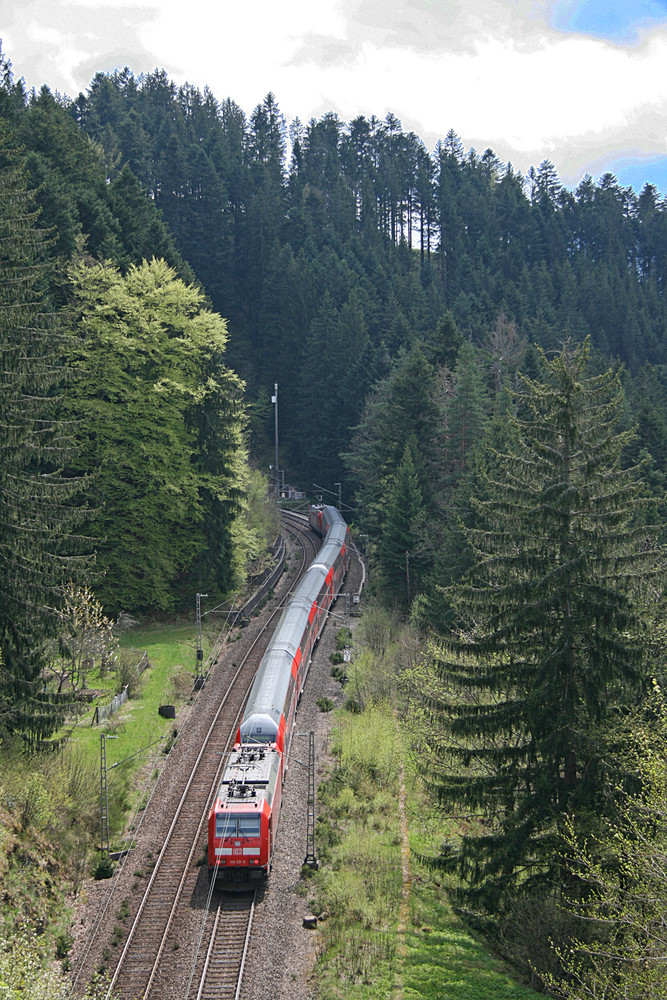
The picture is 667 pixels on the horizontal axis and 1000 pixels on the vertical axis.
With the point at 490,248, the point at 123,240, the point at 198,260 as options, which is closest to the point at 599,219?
the point at 490,248

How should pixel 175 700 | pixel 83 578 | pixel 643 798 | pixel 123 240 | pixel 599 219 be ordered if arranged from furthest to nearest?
pixel 599 219
pixel 123 240
pixel 175 700
pixel 83 578
pixel 643 798

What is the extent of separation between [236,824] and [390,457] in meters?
38.9

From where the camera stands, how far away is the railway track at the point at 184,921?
19359 mm

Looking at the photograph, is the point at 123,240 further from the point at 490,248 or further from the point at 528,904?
the point at 490,248

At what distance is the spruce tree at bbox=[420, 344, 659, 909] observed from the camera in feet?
63.9

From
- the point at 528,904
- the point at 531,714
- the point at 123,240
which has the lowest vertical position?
the point at 528,904

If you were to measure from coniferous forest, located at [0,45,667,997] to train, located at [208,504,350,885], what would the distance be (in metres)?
4.74

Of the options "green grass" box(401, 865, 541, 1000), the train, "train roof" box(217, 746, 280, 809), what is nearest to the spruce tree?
"green grass" box(401, 865, 541, 1000)

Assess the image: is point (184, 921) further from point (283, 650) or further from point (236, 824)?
point (283, 650)

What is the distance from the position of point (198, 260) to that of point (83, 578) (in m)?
81.9

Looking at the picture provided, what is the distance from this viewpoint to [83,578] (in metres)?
28.3

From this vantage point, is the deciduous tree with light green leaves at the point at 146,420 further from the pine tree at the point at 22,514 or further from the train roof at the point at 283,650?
the pine tree at the point at 22,514

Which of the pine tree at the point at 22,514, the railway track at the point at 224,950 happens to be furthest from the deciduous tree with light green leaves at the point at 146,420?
the railway track at the point at 224,950

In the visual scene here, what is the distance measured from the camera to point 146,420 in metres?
44.5
